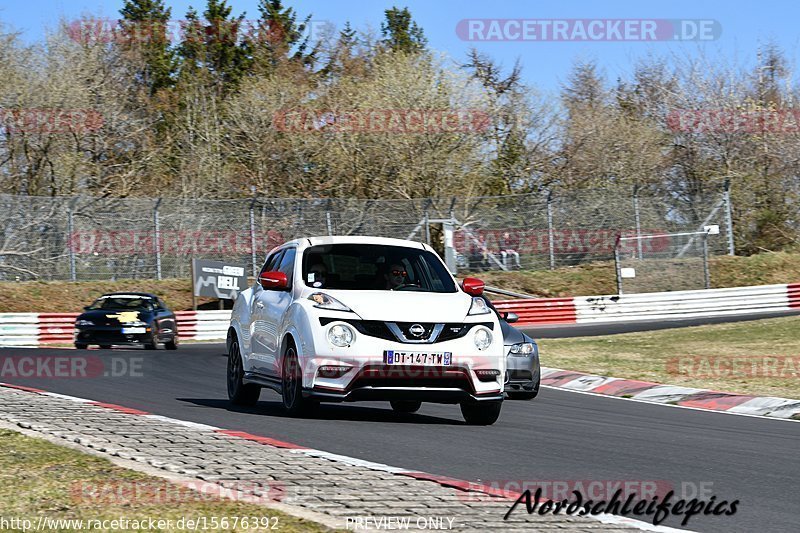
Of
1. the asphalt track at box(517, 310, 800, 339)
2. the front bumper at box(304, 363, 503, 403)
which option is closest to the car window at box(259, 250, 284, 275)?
the front bumper at box(304, 363, 503, 403)

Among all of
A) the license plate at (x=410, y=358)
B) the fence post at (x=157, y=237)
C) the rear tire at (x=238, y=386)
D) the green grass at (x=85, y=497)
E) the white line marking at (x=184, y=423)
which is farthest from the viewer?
the fence post at (x=157, y=237)

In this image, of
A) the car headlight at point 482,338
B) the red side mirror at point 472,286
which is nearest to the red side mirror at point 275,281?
the red side mirror at point 472,286

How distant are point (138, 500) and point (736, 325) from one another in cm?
2667

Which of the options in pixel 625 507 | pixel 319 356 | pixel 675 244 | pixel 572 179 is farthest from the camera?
pixel 572 179

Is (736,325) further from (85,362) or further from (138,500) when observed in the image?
(138,500)

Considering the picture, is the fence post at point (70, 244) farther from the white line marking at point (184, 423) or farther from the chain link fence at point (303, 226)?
the white line marking at point (184, 423)

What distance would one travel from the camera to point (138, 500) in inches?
233

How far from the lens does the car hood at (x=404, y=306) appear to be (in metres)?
9.95

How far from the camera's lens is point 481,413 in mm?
A: 10750

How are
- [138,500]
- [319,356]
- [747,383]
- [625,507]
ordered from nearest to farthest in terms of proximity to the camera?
[138,500], [625,507], [319,356], [747,383]

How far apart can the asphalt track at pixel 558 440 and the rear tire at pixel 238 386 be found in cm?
12

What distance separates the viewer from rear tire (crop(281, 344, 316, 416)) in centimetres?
1023

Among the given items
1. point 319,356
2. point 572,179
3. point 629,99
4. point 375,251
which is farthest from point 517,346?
point 629,99

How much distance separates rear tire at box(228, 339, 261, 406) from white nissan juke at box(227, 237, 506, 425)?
759 millimetres
